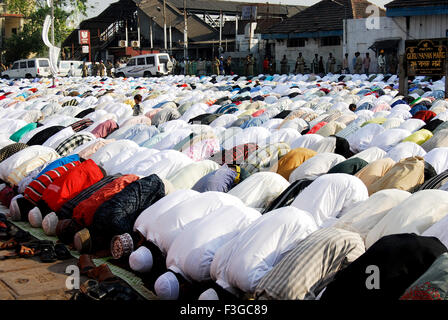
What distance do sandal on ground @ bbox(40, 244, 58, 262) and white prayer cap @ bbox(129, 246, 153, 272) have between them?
978 mm

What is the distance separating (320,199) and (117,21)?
134 ft

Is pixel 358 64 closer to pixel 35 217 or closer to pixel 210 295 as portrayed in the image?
pixel 35 217

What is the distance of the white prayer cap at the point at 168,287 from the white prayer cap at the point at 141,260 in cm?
59

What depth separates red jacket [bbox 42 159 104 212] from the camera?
7.01 metres

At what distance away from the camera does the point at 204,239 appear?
491cm

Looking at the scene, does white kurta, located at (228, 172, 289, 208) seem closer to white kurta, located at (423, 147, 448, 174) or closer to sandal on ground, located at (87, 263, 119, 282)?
sandal on ground, located at (87, 263, 119, 282)

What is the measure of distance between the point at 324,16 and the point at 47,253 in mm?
24806

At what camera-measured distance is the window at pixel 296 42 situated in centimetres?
2900

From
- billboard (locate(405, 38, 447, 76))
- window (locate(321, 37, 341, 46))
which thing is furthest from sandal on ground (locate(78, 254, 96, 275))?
window (locate(321, 37, 341, 46))

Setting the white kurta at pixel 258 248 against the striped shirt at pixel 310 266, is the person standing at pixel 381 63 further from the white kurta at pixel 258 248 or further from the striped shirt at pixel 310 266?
the striped shirt at pixel 310 266

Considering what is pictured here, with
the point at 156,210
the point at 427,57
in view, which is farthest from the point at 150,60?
the point at 156,210

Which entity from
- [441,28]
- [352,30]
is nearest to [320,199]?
[441,28]

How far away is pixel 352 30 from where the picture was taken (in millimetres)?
26031

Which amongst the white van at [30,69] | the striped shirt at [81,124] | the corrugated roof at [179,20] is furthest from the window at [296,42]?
the striped shirt at [81,124]
